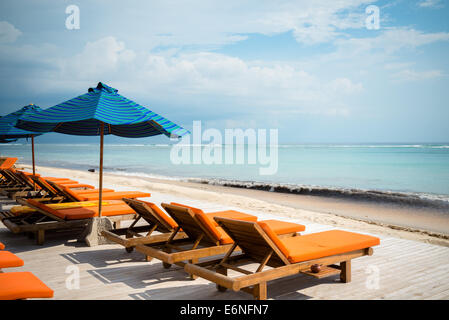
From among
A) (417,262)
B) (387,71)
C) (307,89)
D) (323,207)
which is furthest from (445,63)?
(417,262)

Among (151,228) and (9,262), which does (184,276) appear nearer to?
(151,228)

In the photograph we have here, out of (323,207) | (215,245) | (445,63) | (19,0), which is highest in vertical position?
(445,63)

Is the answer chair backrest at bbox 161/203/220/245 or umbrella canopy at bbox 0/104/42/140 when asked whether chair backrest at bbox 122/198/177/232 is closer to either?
chair backrest at bbox 161/203/220/245

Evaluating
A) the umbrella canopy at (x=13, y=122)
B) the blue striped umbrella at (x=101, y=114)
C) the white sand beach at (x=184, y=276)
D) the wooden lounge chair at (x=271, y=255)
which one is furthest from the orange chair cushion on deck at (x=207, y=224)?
the umbrella canopy at (x=13, y=122)

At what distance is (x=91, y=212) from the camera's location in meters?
5.33

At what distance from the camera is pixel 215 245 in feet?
12.8

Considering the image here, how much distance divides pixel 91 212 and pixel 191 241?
187 cm

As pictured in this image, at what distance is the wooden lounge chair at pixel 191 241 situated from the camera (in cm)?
364

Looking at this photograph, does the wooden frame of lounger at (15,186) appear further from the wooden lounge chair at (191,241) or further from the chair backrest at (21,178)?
the wooden lounge chair at (191,241)

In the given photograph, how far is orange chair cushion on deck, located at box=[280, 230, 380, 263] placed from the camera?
3.34 meters

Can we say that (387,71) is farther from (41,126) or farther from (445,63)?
(41,126)

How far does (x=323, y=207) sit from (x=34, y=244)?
9039mm

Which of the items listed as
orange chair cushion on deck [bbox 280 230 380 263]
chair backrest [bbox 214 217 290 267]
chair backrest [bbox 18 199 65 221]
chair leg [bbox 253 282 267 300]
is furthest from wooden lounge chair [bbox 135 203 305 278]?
chair backrest [bbox 18 199 65 221]
